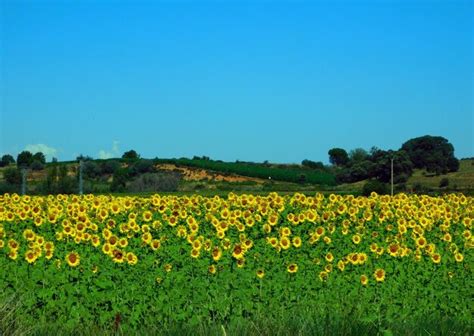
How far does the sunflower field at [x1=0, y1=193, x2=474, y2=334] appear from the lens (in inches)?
313

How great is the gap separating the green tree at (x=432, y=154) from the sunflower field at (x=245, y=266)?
26633 millimetres

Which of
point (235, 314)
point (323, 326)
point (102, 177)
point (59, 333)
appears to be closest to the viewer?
point (323, 326)

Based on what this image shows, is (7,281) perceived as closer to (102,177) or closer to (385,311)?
(385,311)

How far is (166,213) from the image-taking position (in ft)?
41.6

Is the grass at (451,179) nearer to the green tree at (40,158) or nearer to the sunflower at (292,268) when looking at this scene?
the green tree at (40,158)

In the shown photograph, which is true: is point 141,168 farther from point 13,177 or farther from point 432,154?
point 432,154

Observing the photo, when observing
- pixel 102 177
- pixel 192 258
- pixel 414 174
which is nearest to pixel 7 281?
pixel 192 258

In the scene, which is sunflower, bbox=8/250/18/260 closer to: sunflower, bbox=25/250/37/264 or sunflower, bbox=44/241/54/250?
sunflower, bbox=25/250/37/264

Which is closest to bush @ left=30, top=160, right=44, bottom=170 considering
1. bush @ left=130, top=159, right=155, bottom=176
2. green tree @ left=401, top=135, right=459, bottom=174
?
bush @ left=130, top=159, right=155, bottom=176

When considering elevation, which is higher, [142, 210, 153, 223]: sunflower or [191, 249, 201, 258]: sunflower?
[142, 210, 153, 223]: sunflower

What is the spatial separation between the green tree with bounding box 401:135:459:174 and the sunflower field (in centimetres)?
2663

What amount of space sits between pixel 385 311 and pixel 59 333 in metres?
3.57

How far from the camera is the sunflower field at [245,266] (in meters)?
7.95

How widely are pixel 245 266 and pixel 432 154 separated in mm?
33170
